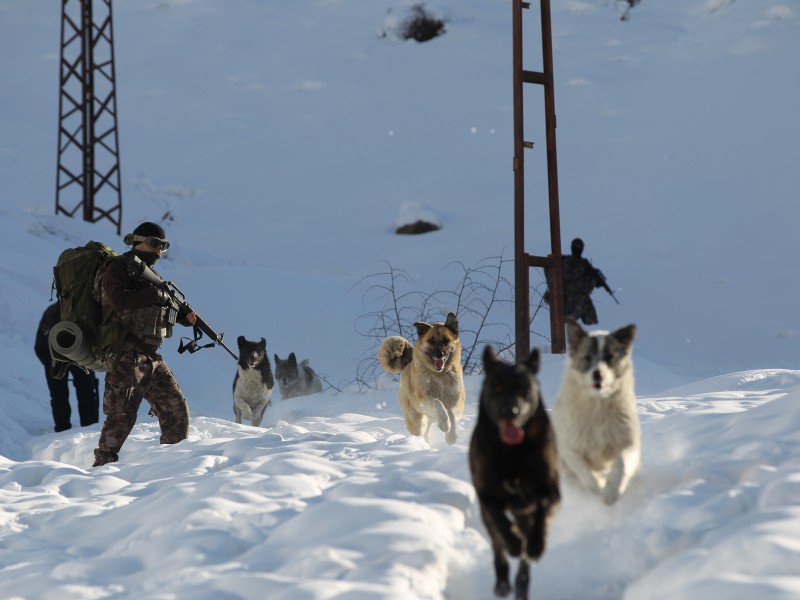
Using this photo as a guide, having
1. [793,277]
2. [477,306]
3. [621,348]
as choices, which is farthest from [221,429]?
[793,277]

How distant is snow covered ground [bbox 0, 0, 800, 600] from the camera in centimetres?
447

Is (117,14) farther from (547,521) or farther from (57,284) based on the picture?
(547,521)

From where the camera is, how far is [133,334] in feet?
24.6

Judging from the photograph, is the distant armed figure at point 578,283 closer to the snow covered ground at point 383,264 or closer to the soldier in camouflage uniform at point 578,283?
the soldier in camouflage uniform at point 578,283

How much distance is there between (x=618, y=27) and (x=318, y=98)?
11.0m

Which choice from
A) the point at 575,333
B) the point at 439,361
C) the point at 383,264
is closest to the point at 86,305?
the point at 439,361

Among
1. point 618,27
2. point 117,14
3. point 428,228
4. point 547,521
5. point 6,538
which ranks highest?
point 117,14

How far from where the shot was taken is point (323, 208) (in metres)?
26.9

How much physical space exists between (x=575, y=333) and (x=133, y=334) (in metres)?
4.14

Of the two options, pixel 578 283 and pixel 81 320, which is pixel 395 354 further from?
pixel 578 283

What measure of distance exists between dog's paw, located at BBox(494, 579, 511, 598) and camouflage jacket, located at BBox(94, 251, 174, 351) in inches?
170

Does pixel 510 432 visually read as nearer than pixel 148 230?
Yes

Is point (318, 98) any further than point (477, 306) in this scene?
Yes

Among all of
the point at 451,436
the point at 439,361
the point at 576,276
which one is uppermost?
the point at 576,276
